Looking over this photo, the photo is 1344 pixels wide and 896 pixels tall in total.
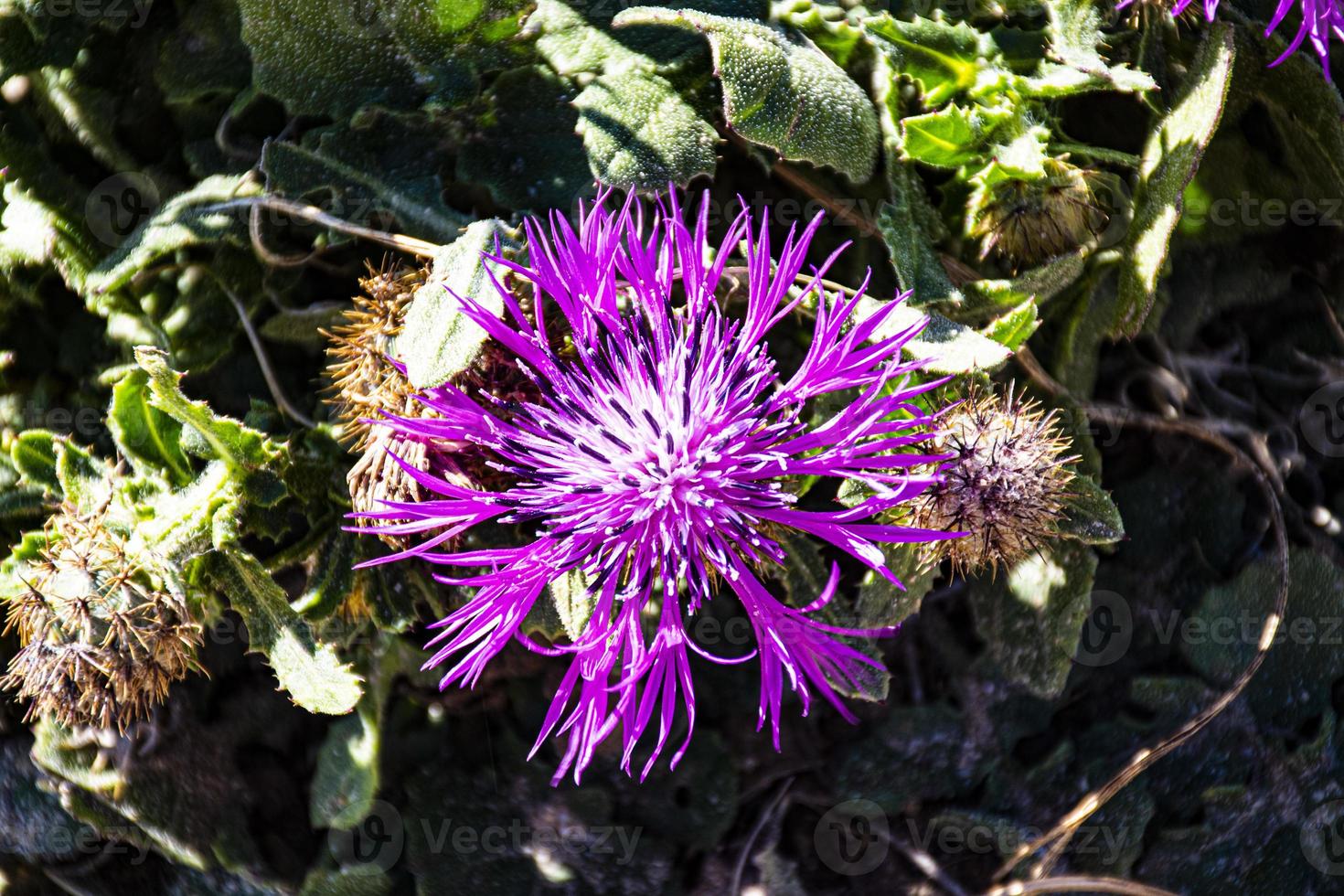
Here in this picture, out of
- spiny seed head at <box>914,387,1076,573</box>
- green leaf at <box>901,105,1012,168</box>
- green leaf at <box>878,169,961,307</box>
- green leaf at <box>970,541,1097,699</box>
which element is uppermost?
green leaf at <box>901,105,1012,168</box>

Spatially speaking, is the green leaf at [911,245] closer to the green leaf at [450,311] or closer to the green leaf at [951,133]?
the green leaf at [951,133]

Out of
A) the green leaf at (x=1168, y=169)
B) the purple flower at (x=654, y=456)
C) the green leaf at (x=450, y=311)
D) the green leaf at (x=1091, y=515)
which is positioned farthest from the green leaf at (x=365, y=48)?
the green leaf at (x=1091, y=515)

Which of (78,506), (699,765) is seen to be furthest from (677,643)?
(78,506)

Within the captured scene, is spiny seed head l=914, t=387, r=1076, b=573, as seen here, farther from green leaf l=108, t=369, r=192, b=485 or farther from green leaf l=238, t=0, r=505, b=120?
green leaf l=108, t=369, r=192, b=485

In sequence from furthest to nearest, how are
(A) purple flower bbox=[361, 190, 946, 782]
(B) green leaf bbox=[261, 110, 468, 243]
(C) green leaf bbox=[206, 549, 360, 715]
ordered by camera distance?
1. (B) green leaf bbox=[261, 110, 468, 243]
2. (C) green leaf bbox=[206, 549, 360, 715]
3. (A) purple flower bbox=[361, 190, 946, 782]

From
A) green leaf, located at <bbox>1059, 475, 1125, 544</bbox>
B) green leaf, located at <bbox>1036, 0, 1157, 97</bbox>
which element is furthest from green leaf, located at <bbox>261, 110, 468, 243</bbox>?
green leaf, located at <bbox>1059, 475, 1125, 544</bbox>

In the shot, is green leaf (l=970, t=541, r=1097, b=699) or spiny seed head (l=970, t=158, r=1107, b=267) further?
green leaf (l=970, t=541, r=1097, b=699)

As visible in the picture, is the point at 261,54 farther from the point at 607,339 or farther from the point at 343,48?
the point at 607,339
